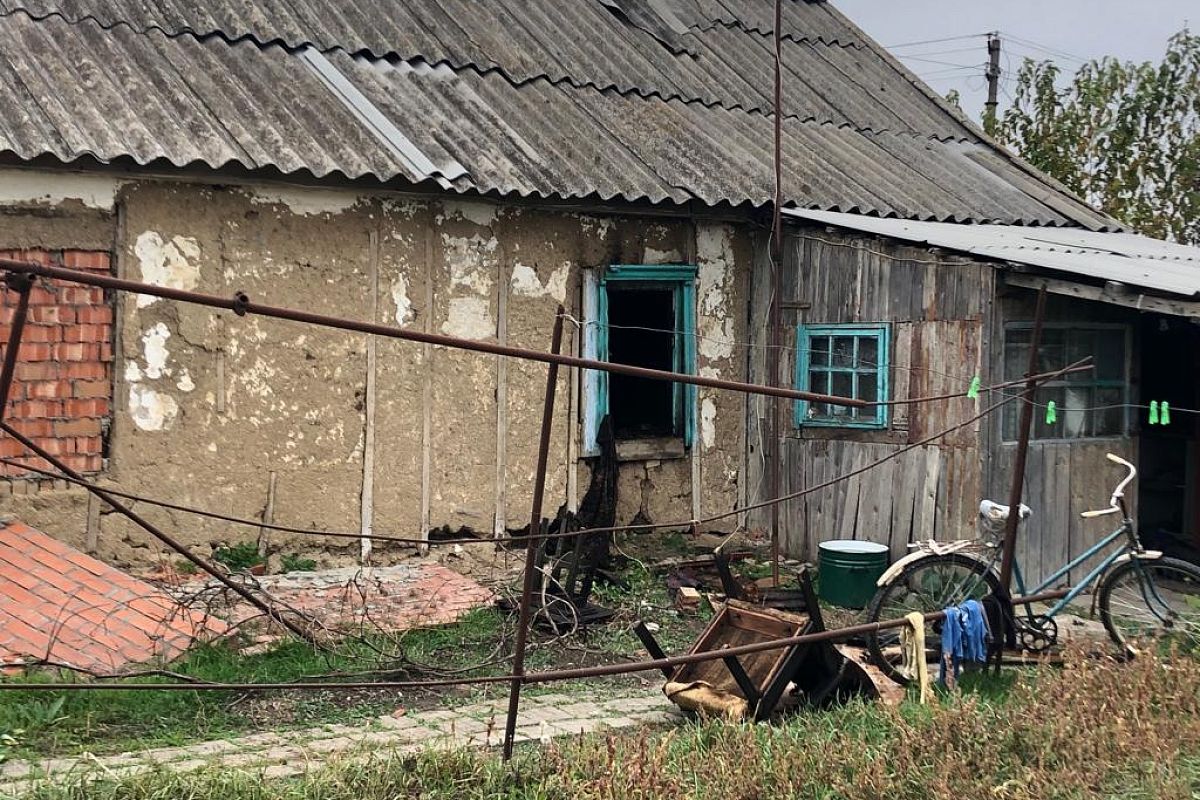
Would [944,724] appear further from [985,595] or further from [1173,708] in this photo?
[985,595]

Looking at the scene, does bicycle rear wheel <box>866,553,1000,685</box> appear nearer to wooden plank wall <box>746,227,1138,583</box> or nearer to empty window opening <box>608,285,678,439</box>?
wooden plank wall <box>746,227,1138,583</box>

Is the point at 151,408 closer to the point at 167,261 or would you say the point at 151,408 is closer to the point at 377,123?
the point at 167,261

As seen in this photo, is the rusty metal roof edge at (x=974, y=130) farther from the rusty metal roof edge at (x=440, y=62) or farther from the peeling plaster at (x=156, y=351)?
the peeling plaster at (x=156, y=351)

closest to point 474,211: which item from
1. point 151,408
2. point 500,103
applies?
point 500,103

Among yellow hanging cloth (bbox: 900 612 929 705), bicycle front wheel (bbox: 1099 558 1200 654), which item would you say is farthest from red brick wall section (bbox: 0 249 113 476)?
bicycle front wheel (bbox: 1099 558 1200 654)

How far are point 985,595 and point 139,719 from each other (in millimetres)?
4221

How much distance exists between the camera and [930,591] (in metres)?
6.96

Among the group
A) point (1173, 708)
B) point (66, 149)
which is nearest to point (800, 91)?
point (66, 149)

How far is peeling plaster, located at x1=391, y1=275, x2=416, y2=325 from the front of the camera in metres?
8.55

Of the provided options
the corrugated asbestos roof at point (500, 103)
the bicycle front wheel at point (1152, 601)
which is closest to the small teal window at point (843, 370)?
the corrugated asbestos roof at point (500, 103)

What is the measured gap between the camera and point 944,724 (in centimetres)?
507

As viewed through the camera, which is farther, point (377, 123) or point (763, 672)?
point (377, 123)

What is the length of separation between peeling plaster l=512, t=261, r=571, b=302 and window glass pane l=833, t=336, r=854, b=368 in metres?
2.08

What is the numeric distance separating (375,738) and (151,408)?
10.9 ft
